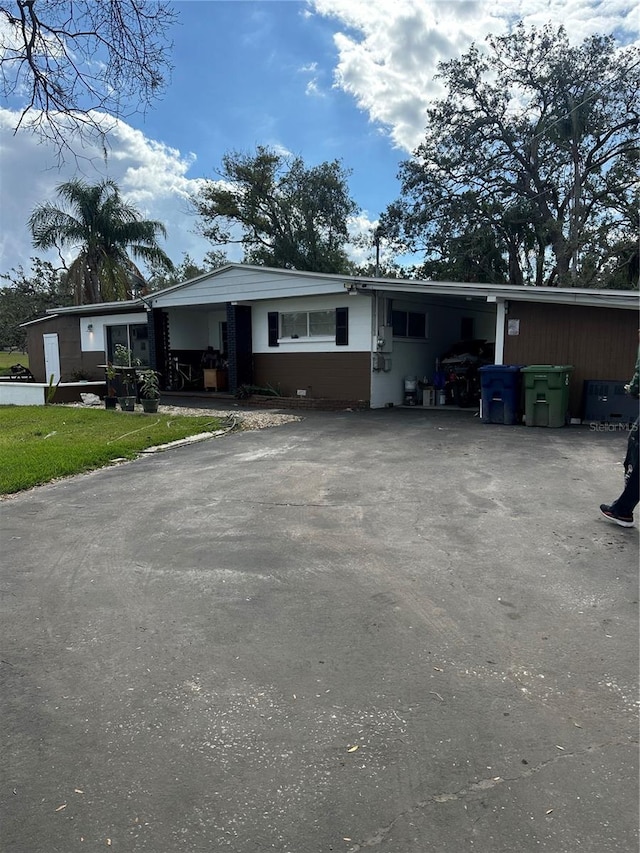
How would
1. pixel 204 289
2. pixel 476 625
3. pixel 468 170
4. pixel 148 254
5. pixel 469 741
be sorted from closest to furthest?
pixel 469 741
pixel 476 625
pixel 204 289
pixel 148 254
pixel 468 170

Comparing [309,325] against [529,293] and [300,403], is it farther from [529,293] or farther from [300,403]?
[529,293]

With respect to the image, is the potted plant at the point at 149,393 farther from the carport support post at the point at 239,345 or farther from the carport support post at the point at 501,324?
the carport support post at the point at 501,324

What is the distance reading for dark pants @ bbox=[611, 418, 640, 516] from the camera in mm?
4586

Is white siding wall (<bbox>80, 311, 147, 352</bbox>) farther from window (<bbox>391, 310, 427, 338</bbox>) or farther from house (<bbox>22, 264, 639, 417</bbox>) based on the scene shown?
window (<bbox>391, 310, 427, 338</bbox>)

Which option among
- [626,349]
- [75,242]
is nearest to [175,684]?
[626,349]

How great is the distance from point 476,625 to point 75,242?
23.6 meters

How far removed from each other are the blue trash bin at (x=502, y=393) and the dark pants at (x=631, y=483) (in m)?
6.15

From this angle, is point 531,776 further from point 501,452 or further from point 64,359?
point 64,359

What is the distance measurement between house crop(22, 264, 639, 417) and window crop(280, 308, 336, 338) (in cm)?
3

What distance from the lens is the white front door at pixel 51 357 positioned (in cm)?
2152

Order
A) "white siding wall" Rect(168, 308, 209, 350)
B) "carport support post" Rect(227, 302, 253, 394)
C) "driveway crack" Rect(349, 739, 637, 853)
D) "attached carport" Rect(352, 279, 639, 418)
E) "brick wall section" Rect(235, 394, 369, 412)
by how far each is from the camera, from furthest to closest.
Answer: "white siding wall" Rect(168, 308, 209, 350) → "carport support post" Rect(227, 302, 253, 394) → "brick wall section" Rect(235, 394, 369, 412) → "attached carport" Rect(352, 279, 639, 418) → "driveway crack" Rect(349, 739, 637, 853)

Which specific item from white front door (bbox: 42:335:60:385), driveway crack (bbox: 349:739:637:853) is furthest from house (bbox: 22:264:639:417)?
driveway crack (bbox: 349:739:637:853)

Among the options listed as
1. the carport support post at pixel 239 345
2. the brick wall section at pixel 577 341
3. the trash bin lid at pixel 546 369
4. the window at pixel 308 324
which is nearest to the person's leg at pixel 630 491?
the trash bin lid at pixel 546 369

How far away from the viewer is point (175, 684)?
261 cm
